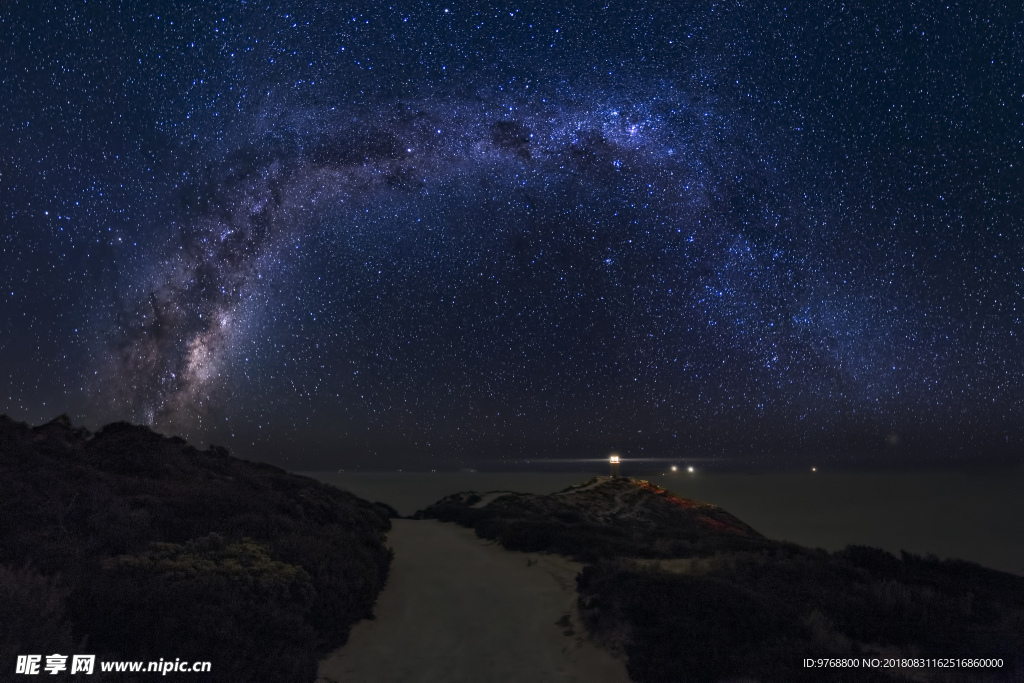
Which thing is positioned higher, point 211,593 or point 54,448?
point 54,448

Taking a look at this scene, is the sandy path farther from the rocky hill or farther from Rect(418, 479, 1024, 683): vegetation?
the rocky hill

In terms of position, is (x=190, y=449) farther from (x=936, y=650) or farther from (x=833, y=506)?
(x=833, y=506)

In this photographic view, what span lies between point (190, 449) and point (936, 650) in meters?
23.7

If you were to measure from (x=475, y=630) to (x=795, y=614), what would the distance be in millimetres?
5423

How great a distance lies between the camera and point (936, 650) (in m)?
8.24

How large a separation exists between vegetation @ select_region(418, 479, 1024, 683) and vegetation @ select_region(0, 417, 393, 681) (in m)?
4.86

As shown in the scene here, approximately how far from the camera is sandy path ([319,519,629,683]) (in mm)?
8289

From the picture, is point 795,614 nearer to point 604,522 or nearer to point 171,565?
point 171,565

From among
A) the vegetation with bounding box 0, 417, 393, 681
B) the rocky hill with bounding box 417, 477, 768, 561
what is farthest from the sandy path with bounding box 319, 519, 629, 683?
the rocky hill with bounding box 417, 477, 768, 561

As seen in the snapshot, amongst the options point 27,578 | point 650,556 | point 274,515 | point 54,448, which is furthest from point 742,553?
point 54,448

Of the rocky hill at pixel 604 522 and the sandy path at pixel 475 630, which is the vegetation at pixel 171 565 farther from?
the rocky hill at pixel 604 522

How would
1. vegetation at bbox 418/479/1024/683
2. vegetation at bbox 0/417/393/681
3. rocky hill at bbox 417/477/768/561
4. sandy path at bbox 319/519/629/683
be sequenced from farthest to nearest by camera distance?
rocky hill at bbox 417/477/768/561 < sandy path at bbox 319/519/629/683 < vegetation at bbox 418/479/1024/683 < vegetation at bbox 0/417/393/681

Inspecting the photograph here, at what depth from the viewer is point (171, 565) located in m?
8.84

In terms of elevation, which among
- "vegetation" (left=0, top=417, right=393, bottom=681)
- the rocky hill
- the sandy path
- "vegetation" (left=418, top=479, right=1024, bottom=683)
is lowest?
the rocky hill
